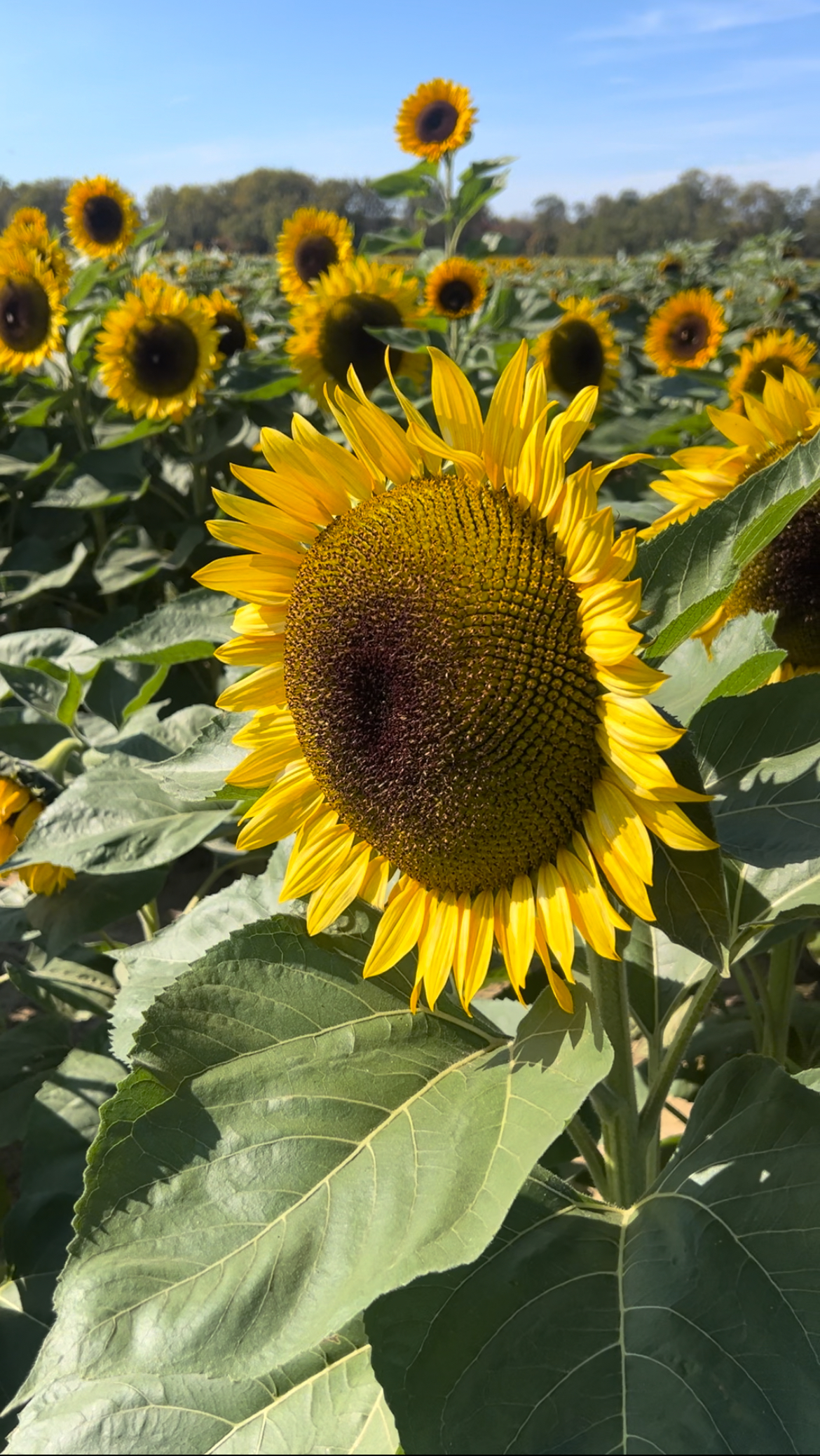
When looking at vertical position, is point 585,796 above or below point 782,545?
below

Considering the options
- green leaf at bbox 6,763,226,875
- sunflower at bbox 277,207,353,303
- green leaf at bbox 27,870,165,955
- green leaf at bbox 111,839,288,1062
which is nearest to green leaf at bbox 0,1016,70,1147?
green leaf at bbox 27,870,165,955

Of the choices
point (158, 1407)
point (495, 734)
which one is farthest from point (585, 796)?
point (158, 1407)

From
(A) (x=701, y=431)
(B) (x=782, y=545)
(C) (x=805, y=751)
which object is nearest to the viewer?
(C) (x=805, y=751)

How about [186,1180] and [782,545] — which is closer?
[186,1180]

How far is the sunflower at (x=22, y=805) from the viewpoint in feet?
7.30

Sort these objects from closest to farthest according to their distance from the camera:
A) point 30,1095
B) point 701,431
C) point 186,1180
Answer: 1. point 186,1180
2. point 30,1095
3. point 701,431

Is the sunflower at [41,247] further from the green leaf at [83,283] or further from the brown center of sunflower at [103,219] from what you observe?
the brown center of sunflower at [103,219]

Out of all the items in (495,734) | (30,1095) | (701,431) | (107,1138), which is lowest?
(30,1095)

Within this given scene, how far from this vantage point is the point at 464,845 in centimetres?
119

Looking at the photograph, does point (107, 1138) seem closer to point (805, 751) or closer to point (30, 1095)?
point (805, 751)

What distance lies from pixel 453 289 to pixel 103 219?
2340mm

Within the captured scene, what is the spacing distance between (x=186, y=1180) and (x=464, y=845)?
1.44 ft

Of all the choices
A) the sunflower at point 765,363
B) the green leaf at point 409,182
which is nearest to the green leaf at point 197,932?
the sunflower at point 765,363

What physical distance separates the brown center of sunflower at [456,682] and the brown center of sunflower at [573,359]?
146 inches
